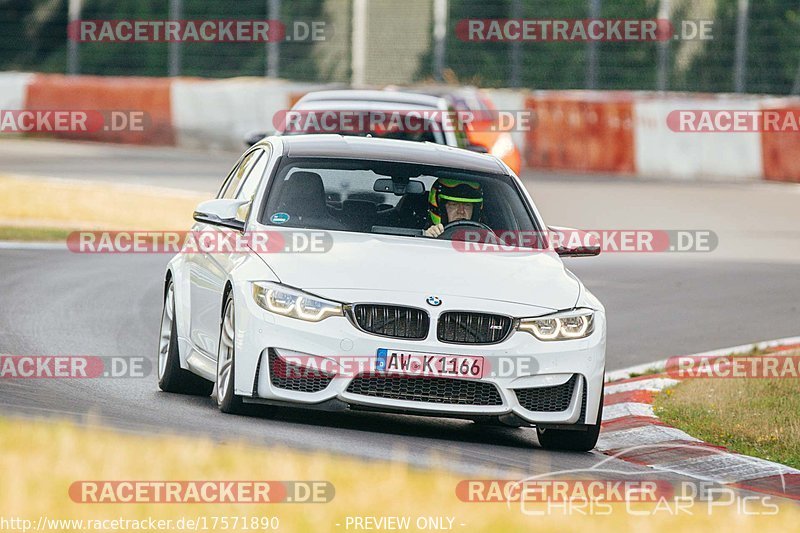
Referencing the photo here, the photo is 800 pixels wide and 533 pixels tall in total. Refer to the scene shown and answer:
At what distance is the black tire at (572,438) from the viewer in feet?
30.6

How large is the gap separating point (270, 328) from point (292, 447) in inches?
45.6

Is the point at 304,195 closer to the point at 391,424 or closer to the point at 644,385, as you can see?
the point at 391,424

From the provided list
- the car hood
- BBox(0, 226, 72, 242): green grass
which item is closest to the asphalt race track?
the car hood

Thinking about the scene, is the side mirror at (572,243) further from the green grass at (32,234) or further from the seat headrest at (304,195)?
the green grass at (32,234)

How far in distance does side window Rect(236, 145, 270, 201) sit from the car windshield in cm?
20

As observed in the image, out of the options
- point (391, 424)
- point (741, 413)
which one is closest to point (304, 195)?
point (391, 424)

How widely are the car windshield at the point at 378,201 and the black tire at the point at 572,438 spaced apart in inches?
51.9

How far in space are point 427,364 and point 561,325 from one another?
0.75 meters

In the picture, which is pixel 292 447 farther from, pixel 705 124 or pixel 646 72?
pixel 646 72

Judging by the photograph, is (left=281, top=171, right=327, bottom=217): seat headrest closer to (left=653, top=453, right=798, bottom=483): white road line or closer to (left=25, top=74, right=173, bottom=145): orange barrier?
(left=653, top=453, right=798, bottom=483): white road line

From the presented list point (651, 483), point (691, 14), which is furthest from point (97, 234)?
point (691, 14)

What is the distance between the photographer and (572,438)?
30.8ft

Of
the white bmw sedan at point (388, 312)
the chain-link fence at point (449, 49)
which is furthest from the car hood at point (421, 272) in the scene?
the chain-link fence at point (449, 49)

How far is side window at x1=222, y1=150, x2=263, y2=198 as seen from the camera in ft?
35.6
